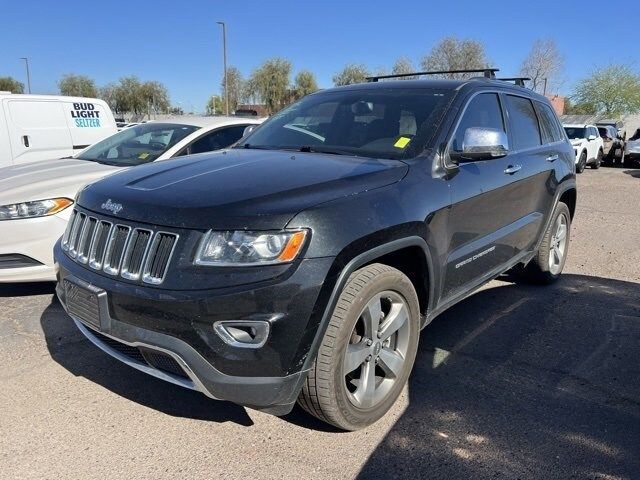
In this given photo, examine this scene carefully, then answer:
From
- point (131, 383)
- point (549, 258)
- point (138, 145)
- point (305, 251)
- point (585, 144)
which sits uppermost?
point (138, 145)

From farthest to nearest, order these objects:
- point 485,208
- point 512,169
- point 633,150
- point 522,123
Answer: point 633,150
point 522,123
point 512,169
point 485,208

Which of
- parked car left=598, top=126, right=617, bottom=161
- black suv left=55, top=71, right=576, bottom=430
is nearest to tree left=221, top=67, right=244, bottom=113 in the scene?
parked car left=598, top=126, right=617, bottom=161

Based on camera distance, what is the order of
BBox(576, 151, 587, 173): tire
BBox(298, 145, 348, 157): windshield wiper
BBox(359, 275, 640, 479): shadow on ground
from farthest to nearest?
BBox(576, 151, 587, 173): tire < BBox(298, 145, 348, 157): windshield wiper < BBox(359, 275, 640, 479): shadow on ground

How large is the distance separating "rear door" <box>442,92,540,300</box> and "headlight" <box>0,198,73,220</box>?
3.25m

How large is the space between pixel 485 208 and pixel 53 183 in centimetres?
356

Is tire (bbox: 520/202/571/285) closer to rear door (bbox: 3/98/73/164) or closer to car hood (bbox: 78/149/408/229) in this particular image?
car hood (bbox: 78/149/408/229)

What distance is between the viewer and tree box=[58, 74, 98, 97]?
2359 inches

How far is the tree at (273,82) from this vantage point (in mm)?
57188

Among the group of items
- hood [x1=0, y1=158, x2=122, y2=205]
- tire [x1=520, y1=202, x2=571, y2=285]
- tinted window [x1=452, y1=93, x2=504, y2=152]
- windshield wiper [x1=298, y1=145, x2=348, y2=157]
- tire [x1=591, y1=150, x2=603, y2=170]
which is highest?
tinted window [x1=452, y1=93, x2=504, y2=152]

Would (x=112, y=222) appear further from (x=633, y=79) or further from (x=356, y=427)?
(x=633, y=79)

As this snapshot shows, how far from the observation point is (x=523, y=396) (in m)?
3.33

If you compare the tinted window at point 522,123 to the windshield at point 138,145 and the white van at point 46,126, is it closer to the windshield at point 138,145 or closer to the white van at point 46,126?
the windshield at point 138,145

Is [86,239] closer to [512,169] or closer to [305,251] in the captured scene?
[305,251]

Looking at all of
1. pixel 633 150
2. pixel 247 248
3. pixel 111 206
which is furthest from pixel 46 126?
pixel 633 150
